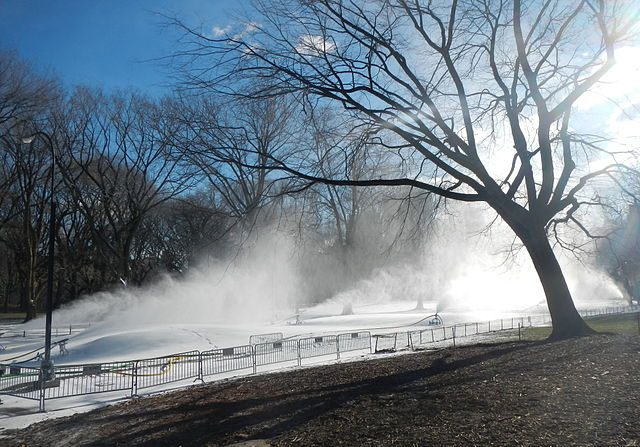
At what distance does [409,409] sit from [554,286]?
33.3ft

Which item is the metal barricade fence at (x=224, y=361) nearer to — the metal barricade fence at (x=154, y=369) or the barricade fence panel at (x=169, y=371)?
the metal barricade fence at (x=154, y=369)

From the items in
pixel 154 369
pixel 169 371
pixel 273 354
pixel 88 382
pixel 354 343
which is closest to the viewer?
pixel 88 382

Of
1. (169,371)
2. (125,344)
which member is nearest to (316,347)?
(169,371)

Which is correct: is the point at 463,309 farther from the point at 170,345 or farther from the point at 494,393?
the point at 494,393

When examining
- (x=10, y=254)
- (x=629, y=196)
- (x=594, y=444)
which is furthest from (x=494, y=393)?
(x=10, y=254)

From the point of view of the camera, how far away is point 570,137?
17.2 m

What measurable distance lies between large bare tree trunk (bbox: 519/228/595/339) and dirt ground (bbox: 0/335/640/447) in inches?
140

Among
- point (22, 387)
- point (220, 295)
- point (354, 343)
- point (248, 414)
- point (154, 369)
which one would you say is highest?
point (220, 295)

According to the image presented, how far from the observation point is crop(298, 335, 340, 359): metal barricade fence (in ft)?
64.9

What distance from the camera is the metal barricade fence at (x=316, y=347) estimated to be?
19.8 metres

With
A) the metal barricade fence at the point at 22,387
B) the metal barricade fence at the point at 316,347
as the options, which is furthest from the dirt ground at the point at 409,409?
the metal barricade fence at the point at 316,347

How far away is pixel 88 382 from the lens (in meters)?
14.8

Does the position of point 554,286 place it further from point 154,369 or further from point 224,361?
point 154,369

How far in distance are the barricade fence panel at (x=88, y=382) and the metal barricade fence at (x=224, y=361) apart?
214 cm
